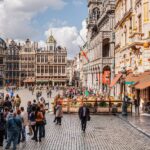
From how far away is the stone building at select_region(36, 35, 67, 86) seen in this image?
15550cm

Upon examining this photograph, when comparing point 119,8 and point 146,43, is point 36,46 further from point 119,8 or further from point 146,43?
point 146,43

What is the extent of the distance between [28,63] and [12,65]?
5963 mm

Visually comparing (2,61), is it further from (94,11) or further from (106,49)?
(106,49)

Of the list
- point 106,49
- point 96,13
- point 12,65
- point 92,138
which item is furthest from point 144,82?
point 12,65

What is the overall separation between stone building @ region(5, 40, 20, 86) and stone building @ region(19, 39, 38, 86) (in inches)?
60.2

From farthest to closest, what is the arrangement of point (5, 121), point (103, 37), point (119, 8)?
point (103, 37)
point (119, 8)
point (5, 121)

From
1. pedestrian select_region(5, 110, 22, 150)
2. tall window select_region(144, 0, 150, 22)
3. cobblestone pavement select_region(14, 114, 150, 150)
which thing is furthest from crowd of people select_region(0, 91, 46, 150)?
tall window select_region(144, 0, 150, 22)

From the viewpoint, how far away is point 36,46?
159000 millimetres

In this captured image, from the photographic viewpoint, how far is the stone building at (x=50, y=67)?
155500 millimetres

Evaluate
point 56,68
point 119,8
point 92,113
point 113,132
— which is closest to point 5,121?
point 113,132

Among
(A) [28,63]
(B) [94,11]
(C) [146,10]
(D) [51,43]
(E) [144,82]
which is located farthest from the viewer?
(D) [51,43]

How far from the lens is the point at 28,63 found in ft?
514

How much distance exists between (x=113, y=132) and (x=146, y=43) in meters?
12.1

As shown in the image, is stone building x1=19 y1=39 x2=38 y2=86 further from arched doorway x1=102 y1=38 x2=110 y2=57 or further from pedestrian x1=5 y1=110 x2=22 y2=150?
pedestrian x1=5 y1=110 x2=22 y2=150
